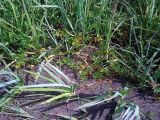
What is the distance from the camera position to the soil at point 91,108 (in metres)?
1.89

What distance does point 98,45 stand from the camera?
2.20 meters

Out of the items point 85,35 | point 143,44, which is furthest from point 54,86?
point 143,44

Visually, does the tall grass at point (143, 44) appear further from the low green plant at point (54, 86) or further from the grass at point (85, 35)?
the low green plant at point (54, 86)

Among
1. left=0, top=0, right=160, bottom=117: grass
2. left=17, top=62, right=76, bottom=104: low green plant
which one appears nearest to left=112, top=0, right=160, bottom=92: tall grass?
left=0, top=0, right=160, bottom=117: grass

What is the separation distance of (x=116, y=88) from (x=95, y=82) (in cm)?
13

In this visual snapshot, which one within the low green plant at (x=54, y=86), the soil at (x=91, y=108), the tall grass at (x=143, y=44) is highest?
the tall grass at (x=143, y=44)

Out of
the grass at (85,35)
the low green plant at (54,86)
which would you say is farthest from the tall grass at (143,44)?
the low green plant at (54,86)

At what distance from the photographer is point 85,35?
2.22 meters

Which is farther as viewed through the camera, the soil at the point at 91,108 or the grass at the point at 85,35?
the grass at the point at 85,35

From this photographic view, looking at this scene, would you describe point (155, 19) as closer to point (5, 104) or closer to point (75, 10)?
point (75, 10)

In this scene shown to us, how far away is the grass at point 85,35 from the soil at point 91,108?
0.06 meters

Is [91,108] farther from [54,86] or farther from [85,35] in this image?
[85,35]

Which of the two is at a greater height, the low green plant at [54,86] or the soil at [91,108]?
the low green plant at [54,86]

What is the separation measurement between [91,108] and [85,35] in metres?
0.51
